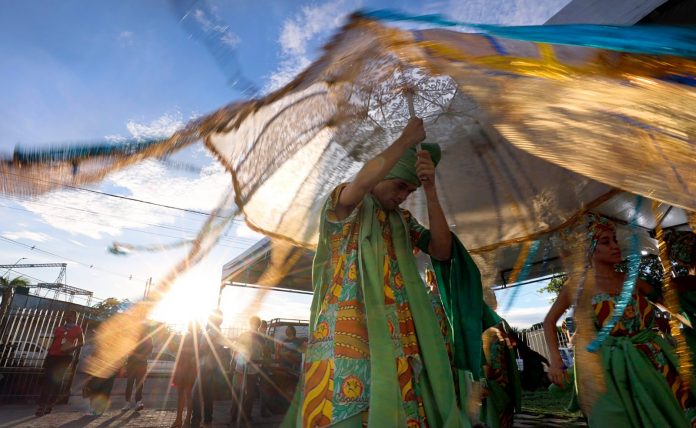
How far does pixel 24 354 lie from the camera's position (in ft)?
24.4

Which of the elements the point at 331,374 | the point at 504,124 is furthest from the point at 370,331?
the point at 504,124

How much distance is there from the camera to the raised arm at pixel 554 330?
273 cm

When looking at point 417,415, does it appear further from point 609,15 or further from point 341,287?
point 609,15

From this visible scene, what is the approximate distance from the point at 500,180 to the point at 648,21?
3.79 ft

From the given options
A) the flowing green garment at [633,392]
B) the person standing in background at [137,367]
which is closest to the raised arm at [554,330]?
the flowing green garment at [633,392]

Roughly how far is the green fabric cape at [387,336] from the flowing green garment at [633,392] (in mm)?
1558

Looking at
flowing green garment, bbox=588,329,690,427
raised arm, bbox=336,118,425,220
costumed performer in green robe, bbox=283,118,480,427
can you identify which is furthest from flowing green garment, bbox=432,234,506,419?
flowing green garment, bbox=588,329,690,427

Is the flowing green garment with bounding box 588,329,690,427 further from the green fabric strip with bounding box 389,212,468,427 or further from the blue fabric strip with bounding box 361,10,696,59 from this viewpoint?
the blue fabric strip with bounding box 361,10,696,59

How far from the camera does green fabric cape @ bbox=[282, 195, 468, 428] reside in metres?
1.29

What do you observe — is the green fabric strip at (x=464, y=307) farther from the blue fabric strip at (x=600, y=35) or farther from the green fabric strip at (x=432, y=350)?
the blue fabric strip at (x=600, y=35)

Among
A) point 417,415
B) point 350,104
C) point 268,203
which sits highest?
point 350,104

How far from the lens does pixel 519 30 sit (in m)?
1.18

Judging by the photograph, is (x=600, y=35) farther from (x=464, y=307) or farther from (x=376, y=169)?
(x=464, y=307)

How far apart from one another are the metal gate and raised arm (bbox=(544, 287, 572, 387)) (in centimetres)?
778
